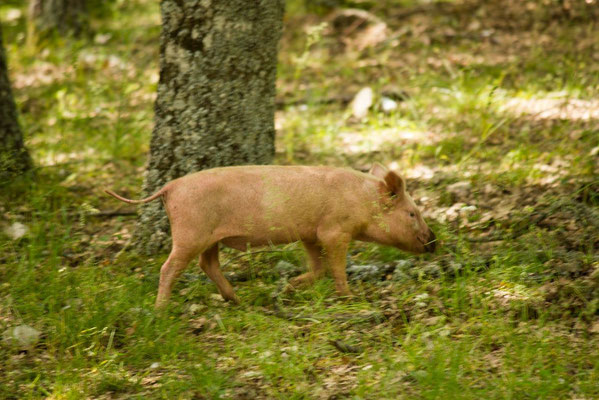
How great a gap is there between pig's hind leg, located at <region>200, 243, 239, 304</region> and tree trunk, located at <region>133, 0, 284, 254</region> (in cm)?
64

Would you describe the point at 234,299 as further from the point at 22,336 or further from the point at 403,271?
the point at 22,336

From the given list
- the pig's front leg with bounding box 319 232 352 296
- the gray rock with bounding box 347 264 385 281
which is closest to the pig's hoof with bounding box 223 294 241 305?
the pig's front leg with bounding box 319 232 352 296

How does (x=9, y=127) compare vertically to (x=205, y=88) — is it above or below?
below

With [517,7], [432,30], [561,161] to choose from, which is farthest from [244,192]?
[517,7]

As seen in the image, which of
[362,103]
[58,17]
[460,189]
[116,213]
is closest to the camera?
[460,189]

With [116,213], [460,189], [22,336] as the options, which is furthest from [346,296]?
[116,213]

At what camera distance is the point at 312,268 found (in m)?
4.80

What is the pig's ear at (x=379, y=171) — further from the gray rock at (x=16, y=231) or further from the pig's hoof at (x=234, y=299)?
the gray rock at (x=16, y=231)

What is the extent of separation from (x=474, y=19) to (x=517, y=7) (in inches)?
22.0

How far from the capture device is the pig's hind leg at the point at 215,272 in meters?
4.59

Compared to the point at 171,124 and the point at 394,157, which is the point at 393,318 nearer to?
the point at 171,124

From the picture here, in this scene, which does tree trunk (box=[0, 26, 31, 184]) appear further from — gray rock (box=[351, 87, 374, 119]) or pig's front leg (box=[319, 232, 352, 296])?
gray rock (box=[351, 87, 374, 119])

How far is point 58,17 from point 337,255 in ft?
23.0

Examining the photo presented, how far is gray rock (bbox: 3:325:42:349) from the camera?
401 cm
